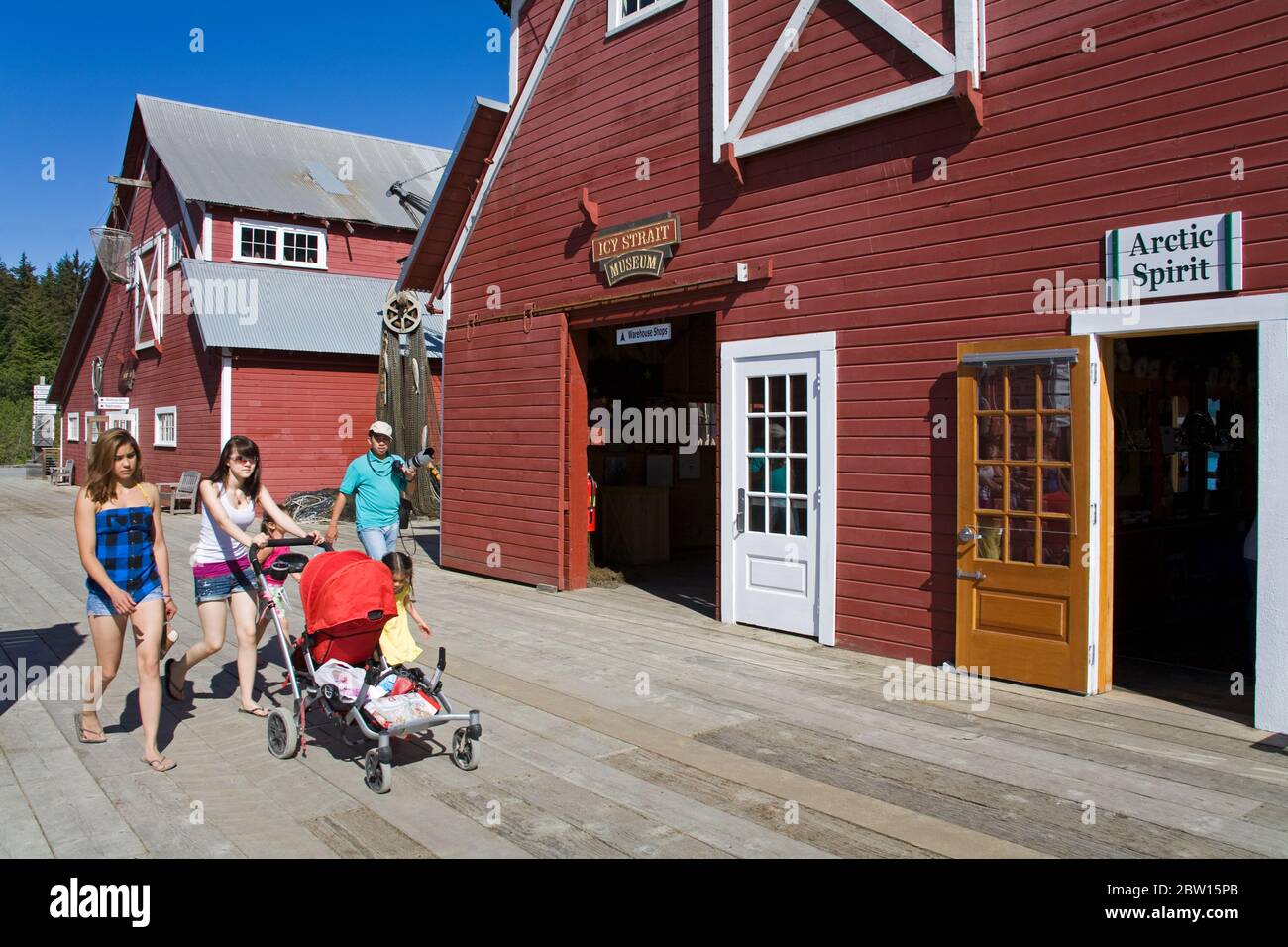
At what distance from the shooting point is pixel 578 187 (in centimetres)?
1106

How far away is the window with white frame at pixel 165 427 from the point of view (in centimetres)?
2542

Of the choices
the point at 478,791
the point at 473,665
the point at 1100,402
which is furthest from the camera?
the point at 473,665

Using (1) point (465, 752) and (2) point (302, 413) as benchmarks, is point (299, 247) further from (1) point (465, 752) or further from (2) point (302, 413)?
(1) point (465, 752)

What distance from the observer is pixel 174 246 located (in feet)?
84.2

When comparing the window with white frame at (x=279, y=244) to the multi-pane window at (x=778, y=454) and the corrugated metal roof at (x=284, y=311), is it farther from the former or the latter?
the multi-pane window at (x=778, y=454)

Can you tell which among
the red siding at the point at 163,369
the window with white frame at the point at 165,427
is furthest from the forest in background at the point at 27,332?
the window with white frame at the point at 165,427

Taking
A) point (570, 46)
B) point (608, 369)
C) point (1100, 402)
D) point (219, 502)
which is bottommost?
point (219, 502)

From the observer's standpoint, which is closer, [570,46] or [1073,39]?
[1073,39]

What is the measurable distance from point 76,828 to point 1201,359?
10.4 meters

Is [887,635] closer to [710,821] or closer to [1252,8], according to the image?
[710,821]

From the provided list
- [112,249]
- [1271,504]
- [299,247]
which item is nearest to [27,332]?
[112,249]

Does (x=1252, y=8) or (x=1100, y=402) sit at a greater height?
(x=1252, y=8)

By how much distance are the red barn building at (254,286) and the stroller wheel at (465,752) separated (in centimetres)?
1823

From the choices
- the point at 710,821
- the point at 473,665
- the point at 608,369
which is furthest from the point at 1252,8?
the point at 608,369
